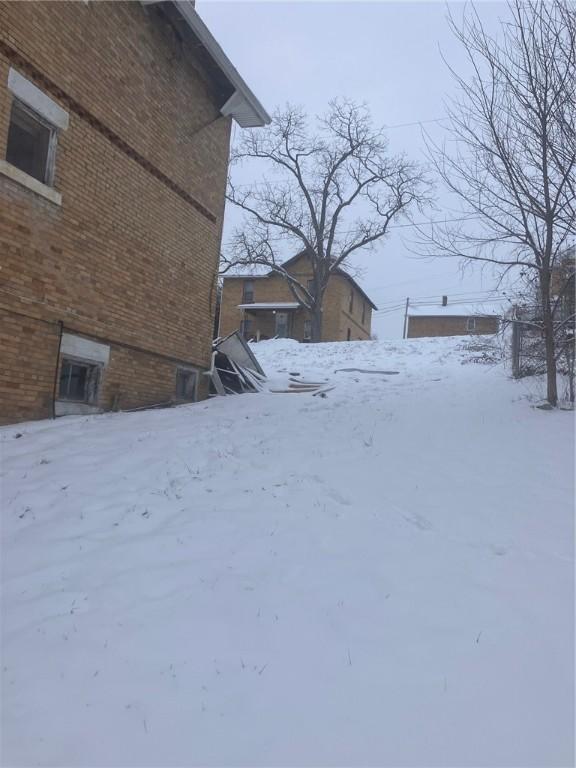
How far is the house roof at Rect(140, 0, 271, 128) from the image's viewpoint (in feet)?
28.7

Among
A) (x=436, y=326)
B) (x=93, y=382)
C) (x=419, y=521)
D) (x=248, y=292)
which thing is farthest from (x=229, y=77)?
(x=436, y=326)

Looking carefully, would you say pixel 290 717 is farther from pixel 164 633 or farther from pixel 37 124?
pixel 37 124

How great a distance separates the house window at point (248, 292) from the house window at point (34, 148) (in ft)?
105

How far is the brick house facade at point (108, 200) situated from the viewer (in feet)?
21.5

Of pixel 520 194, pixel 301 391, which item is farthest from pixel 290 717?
pixel 301 391

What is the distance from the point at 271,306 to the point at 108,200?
29.6m

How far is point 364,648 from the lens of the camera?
3.18 m

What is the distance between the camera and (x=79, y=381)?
25.9 feet

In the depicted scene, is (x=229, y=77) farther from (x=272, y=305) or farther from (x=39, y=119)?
(x=272, y=305)

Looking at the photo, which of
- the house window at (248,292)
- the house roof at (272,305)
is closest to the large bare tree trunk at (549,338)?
the house roof at (272,305)

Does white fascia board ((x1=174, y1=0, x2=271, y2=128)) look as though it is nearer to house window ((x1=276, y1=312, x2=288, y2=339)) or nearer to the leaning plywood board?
the leaning plywood board

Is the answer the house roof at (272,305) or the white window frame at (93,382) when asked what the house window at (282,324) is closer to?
the house roof at (272,305)

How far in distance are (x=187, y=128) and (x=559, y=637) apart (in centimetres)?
920

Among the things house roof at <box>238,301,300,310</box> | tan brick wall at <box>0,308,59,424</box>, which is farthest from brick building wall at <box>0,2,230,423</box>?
house roof at <box>238,301,300,310</box>
